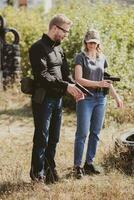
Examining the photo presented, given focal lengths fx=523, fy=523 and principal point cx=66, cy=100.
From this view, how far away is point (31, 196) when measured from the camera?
221 inches

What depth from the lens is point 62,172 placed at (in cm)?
654

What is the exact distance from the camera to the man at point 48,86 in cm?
539

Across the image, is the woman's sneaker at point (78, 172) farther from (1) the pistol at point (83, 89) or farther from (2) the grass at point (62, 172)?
(1) the pistol at point (83, 89)

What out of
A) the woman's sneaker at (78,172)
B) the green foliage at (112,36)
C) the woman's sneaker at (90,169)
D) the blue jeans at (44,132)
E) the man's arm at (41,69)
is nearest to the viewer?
the man's arm at (41,69)

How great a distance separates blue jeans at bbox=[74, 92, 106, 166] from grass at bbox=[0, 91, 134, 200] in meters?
0.40

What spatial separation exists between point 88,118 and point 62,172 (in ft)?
2.92

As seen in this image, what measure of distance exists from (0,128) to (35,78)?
13.3 ft

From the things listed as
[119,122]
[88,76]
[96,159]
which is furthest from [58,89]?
[119,122]

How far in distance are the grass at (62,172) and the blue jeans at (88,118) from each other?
40cm

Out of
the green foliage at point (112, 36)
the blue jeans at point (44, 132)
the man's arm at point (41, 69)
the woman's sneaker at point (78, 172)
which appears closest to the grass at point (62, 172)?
the woman's sneaker at point (78, 172)

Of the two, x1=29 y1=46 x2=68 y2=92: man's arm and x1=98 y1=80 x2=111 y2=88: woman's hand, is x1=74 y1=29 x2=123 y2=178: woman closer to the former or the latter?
x1=98 y1=80 x2=111 y2=88: woman's hand

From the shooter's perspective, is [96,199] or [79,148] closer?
[96,199]

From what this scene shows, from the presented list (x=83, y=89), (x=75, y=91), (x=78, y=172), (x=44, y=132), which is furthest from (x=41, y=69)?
(x=78, y=172)

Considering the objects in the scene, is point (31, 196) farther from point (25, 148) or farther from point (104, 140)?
point (104, 140)
